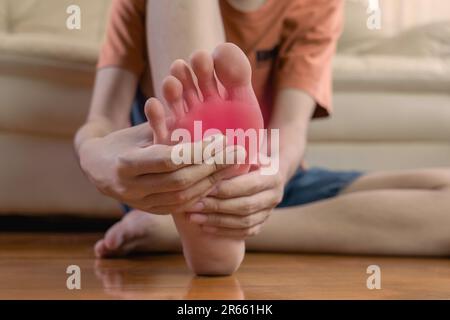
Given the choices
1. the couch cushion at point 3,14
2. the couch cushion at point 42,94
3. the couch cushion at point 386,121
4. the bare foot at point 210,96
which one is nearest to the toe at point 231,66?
the bare foot at point 210,96

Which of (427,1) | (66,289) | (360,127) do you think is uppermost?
(427,1)

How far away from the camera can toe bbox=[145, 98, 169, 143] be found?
22.9 inches

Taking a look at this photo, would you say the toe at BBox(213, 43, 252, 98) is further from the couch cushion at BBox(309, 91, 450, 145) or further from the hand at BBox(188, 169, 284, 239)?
the couch cushion at BBox(309, 91, 450, 145)

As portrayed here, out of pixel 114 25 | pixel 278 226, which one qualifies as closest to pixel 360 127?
pixel 278 226

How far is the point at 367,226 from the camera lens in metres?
0.97

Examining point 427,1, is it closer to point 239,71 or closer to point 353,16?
point 353,16

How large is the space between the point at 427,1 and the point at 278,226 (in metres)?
1.23

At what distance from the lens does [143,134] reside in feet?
2.11

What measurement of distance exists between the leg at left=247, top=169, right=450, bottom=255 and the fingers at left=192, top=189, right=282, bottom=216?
9.0 inches

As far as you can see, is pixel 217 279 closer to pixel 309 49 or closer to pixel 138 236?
pixel 138 236

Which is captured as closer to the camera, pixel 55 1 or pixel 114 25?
pixel 114 25

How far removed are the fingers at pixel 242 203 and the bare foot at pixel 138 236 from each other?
21 centimetres

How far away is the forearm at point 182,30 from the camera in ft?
A: 2.30

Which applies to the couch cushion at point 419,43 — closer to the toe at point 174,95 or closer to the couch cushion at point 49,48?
the couch cushion at point 49,48
